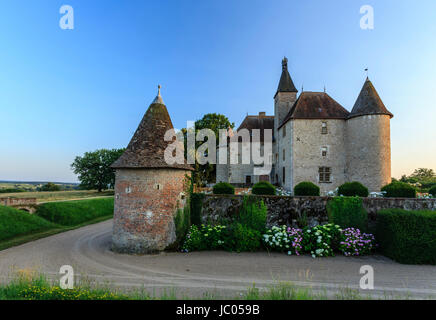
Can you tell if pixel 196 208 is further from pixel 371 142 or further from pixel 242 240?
pixel 371 142

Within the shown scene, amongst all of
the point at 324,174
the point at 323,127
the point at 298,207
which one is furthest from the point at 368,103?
the point at 298,207

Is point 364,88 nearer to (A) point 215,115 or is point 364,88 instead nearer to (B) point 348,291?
(A) point 215,115

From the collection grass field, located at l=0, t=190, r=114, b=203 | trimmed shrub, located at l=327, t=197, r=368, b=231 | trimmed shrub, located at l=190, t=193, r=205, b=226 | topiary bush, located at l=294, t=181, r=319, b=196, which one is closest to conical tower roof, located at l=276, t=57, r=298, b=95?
topiary bush, located at l=294, t=181, r=319, b=196

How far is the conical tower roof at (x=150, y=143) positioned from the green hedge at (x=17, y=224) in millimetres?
8742

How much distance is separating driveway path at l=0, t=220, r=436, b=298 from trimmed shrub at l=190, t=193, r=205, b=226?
5.81ft

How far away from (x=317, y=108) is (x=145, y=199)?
20.8 meters

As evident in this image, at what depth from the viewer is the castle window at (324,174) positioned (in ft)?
71.8

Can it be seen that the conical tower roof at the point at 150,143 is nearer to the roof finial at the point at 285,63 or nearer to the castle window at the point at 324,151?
the castle window at the point at 324,151

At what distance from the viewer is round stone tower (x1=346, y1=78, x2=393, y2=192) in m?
19.7

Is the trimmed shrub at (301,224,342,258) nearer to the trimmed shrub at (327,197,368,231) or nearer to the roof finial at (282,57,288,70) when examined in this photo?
the trimmed shrub at (327,197,368,231)

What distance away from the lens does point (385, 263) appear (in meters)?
8.32

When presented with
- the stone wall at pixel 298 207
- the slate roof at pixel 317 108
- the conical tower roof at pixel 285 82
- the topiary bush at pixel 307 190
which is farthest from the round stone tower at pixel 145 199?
the conical tower roof at pixel 285 82
